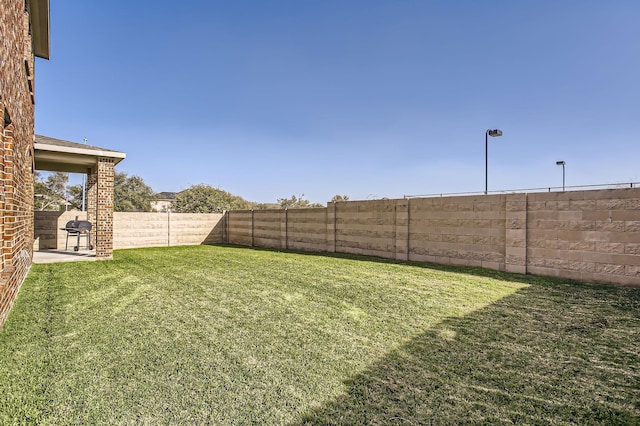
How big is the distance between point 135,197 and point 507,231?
34579 millimetres

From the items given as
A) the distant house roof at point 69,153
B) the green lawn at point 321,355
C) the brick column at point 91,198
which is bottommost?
the green lawn at point 321,355

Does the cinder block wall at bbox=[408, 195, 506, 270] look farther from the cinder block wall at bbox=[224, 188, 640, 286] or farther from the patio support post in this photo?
the patio support post

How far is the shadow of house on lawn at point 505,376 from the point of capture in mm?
1857

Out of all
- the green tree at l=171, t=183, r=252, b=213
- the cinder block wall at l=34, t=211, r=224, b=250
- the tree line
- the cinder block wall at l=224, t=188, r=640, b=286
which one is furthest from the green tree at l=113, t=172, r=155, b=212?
the cinder block wall at l=224, t=188, r=640, b=286

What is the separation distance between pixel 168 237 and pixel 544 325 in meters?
13.7

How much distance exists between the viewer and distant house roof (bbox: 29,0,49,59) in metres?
5.94

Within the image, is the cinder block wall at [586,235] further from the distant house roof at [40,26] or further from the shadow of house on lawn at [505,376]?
the distant house roof at [40,26]

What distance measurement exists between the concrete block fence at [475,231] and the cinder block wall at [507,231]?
0.04ft

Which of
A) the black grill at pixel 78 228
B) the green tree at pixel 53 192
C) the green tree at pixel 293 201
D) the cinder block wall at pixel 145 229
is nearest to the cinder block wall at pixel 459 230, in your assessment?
the cinder block wall at pixel 145 229

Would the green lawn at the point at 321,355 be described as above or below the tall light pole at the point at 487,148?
below

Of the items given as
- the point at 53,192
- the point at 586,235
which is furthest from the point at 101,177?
the point at 53,192

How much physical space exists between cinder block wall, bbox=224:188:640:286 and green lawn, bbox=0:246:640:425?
84 cm

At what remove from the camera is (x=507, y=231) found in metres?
6.70

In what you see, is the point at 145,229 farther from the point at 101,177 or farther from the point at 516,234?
the point at 516,234
